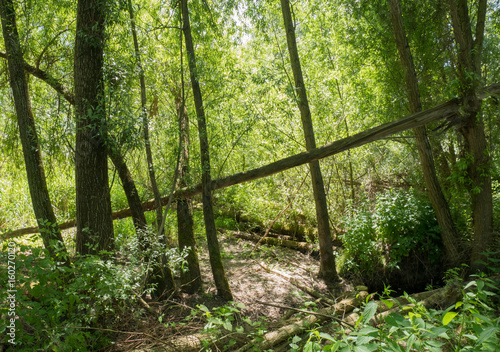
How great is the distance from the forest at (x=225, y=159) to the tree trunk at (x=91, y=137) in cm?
2

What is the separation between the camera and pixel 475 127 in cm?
461

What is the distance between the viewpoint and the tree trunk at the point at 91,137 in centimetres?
382

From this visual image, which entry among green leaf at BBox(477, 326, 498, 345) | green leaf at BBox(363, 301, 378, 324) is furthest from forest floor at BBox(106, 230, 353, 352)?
green leaf at BBox(477, 326, 498, 345)

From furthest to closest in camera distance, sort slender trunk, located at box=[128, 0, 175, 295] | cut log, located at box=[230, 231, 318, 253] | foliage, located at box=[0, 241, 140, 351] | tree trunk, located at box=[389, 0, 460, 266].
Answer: cut log, located at box=[230, 231, 318, 253] → tree trunk, located at box=[389, 0, 460, 266] → slender trunk, located at box=[128, 0, 175, 295] → foliage, located at box=[0, 241, 140, 351]

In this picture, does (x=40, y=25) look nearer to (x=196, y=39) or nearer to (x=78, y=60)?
(x=78, y=60)

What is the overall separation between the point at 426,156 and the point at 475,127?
2.54ft

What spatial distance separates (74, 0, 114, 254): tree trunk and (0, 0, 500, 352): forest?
Result: 2 cm

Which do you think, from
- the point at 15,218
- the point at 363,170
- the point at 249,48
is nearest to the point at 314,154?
the point at 363,170

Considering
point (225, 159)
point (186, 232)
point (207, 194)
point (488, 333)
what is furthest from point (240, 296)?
point (488, 333)

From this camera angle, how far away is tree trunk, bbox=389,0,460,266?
16.2ft

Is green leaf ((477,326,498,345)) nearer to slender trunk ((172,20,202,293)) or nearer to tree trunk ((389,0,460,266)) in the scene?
tree trunk ((389,0,460,266))

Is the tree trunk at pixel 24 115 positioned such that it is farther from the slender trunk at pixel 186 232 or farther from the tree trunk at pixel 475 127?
the tree trunk at pixel 475 127

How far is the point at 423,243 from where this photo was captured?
5273 mm

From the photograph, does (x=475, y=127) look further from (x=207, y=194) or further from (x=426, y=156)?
(x=207, y=194)
